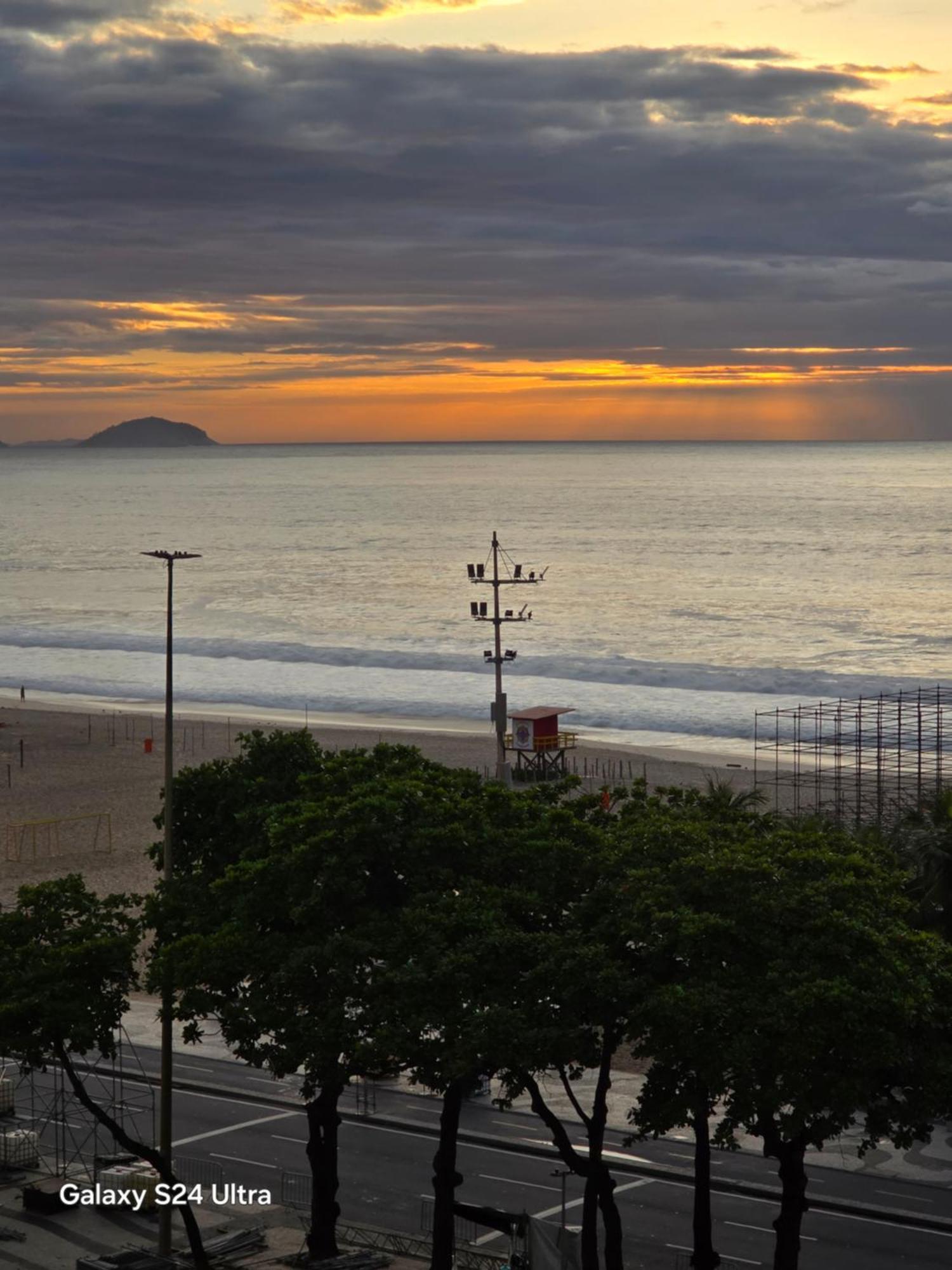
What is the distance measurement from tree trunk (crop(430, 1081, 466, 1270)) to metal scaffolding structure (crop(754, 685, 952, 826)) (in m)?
26.7

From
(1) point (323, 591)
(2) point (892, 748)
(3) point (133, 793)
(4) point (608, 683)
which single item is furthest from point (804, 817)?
(1) point (323, 591)

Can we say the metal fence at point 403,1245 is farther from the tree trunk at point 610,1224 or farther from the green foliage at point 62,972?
the green foliage at point 62,972

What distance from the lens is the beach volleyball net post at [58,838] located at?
2367 inches

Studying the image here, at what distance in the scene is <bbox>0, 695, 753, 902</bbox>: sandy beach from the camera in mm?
59656

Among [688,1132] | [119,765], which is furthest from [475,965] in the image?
[119,765]

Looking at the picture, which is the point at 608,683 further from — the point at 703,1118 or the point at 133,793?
the point at 703,1118

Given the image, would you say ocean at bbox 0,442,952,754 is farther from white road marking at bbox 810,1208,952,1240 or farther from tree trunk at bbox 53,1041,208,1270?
tree trunk at bbox 53,1041,208,1270

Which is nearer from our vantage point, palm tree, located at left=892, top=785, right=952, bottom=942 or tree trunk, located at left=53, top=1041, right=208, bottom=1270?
tree trunk, located at left=53, top=1041, right=208, bottom=1270

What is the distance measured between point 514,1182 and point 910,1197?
25.3 feet

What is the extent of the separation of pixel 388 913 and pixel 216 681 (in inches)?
3560

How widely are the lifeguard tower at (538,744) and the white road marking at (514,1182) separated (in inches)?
1553

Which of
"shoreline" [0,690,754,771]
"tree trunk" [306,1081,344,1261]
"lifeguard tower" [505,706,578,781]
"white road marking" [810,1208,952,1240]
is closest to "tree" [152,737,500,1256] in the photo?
"tree trunk" [306,1081,344,1261]

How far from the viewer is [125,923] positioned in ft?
94.4

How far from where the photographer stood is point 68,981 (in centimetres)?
2692
